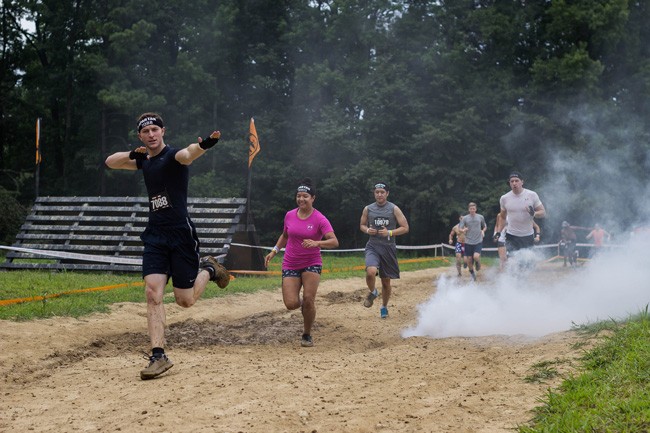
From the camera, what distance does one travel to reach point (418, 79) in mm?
37375

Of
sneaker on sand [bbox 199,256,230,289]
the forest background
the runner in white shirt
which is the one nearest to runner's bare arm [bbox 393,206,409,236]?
the runner in white shirt

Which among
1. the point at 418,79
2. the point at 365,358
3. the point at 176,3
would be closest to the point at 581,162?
the point at 418,79

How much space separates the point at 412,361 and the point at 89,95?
36.4 meters

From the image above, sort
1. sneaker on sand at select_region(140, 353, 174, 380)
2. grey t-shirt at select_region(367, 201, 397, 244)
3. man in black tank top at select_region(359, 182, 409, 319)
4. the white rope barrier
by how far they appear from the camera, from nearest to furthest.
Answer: sneaker on sand at select_region(140, 353, 174, 380)
man in black tank top at select_region(359, 182, 409, 319)
grey t-shirt at select_region(367, 201, 397, 244)
the white rope barrier

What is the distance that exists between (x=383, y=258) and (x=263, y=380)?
5.71 meters

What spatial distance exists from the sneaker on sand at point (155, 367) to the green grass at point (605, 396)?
11.3 feet

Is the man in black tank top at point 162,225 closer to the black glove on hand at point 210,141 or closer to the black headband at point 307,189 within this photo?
the black glove on hand at point 210,141

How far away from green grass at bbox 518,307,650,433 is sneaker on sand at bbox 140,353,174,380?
344 centimetres

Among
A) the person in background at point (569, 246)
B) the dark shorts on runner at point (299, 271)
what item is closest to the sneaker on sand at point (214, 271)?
the dark shorts on runner at point (299, 271)

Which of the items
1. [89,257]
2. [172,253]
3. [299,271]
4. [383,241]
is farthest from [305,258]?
[89,257]

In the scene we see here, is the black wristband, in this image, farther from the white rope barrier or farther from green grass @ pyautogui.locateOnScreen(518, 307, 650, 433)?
the white rope barrier

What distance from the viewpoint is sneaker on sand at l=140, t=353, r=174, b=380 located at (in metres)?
6.93

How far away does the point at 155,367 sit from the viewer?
22.9 ft

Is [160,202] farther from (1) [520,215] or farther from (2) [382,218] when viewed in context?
(1) [520,215]
